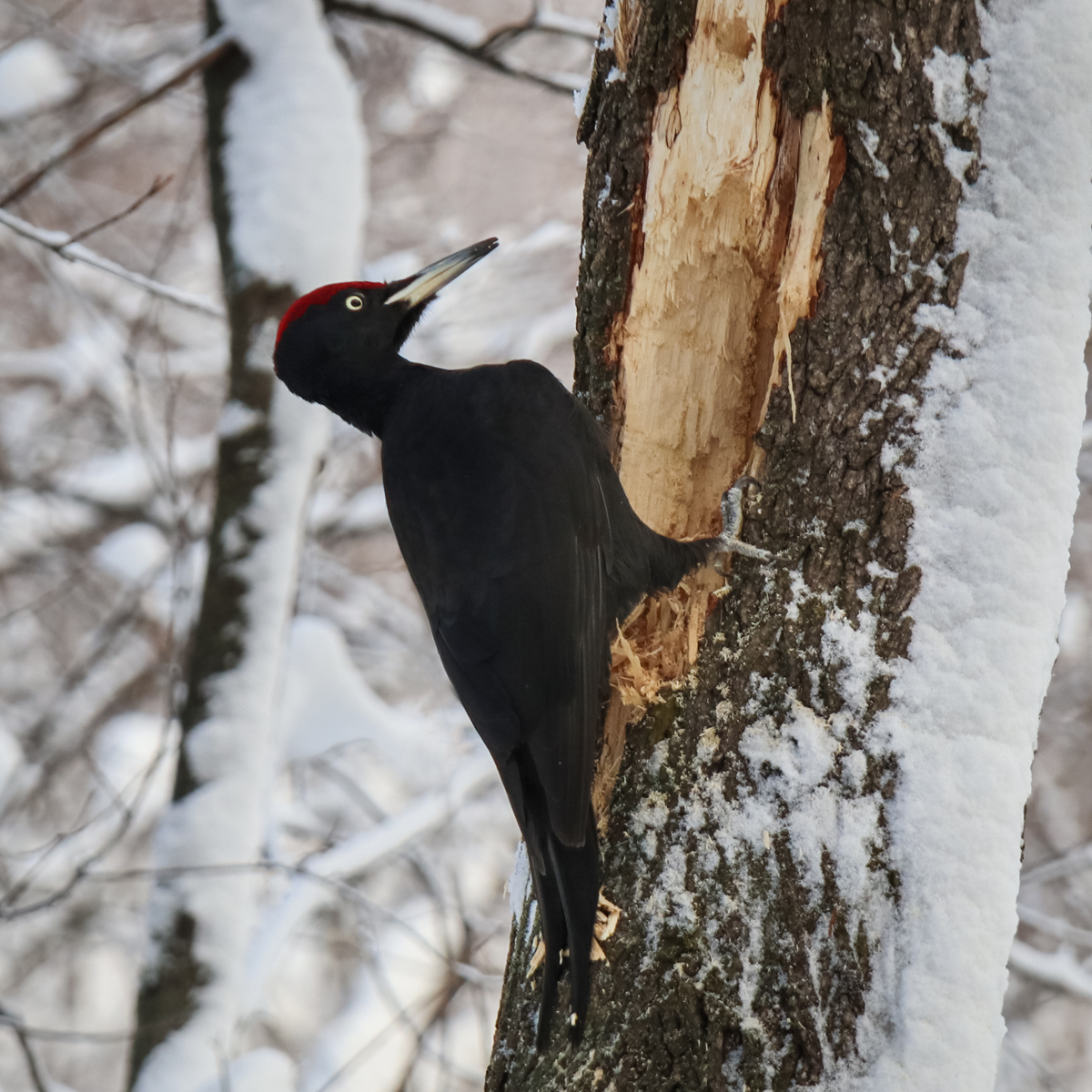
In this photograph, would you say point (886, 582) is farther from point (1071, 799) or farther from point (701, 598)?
point (1071, 799)

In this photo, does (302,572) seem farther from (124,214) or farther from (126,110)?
(124,214)

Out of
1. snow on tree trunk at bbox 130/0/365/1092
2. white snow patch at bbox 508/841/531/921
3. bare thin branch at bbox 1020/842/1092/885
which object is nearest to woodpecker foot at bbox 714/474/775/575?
white snow patch at bbox 508/841/531/921

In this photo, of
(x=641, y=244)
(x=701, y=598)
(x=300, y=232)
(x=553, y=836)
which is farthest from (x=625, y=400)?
(x=300, y=232)

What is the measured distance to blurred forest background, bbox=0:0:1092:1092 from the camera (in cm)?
528

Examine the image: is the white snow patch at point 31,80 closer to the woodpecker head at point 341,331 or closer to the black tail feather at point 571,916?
the woodpecker head at point 341,331

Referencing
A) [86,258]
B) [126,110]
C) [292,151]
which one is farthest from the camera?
[292,151]

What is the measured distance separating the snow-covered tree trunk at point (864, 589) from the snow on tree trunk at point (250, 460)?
2025 millimetres

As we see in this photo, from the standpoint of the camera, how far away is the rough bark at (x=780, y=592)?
1.53 meters

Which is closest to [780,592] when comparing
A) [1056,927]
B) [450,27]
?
[450,27]

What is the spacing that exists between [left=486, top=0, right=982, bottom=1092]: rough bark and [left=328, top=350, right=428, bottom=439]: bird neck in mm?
689

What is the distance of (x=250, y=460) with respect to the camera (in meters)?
3.69

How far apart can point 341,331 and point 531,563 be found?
762 millimetres

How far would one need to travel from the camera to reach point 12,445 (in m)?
6.68

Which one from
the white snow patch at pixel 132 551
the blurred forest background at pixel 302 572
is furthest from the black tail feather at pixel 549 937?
the white snow patch at pixel 132 551
